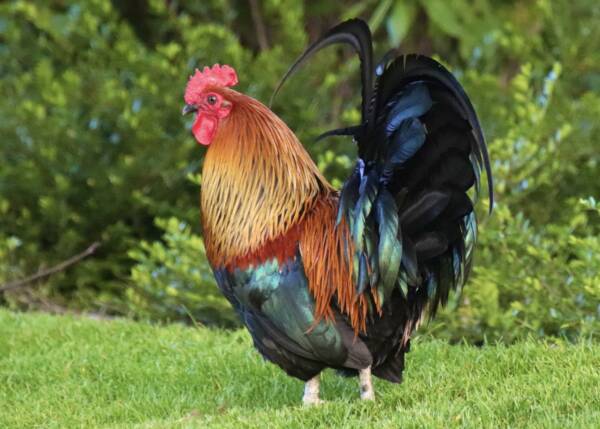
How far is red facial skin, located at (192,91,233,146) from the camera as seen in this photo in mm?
4812

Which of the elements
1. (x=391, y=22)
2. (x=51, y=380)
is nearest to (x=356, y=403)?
(x=51, y=380)

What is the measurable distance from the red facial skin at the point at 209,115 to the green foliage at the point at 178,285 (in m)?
2.39

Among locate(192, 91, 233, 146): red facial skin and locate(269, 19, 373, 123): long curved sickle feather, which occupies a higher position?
locate(269, 19, 373, 123): long curved sickle feather

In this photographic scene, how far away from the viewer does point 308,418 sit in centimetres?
448

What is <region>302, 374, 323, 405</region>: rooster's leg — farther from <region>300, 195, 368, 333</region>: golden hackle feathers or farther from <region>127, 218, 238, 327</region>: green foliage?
<region>127, 218, 238, 327</region>: green foliage

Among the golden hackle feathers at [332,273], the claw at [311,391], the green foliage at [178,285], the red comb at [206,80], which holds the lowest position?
the green foliage at [178,285]

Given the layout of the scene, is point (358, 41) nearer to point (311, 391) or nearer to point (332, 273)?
point (332, 273)

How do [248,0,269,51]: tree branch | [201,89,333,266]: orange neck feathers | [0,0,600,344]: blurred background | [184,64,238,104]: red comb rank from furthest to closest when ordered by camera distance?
[248,0,269,51]: tree branch, [0,0,600,344]: blurred background, [184,64,238,104]: red comb, [201,89,333,266]: orange neck feathers

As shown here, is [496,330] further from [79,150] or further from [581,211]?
[79,150]

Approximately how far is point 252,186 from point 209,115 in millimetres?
384

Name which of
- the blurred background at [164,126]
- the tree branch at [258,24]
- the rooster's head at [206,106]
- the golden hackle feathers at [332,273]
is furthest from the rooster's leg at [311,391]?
the tree branch at [258,24]

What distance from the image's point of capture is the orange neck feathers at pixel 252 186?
15.1 ft

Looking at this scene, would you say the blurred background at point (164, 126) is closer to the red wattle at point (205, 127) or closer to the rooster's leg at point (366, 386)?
the red wattle at point (205, 127)

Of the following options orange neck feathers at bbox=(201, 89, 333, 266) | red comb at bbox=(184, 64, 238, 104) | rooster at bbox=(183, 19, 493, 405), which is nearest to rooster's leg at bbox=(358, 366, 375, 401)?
rooster at bbox=(183, 19, 493, 405)
